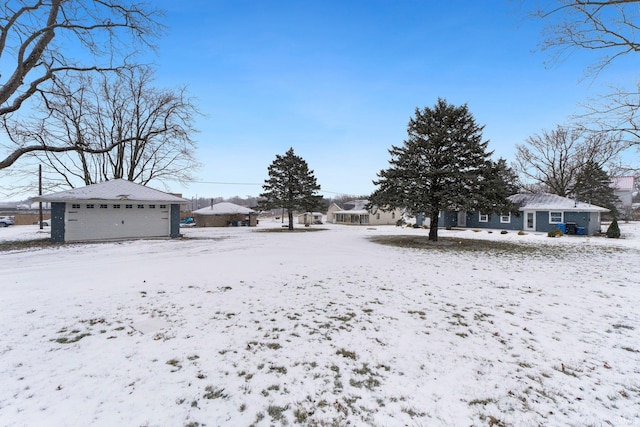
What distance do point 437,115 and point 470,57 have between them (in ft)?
14.8

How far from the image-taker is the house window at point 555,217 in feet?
76.0

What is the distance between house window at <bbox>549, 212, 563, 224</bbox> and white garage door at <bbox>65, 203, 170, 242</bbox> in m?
31.7

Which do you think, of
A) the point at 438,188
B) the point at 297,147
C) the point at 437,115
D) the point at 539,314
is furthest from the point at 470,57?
the point at 297,147

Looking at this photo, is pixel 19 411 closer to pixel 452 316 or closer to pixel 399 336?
pixel 399 336

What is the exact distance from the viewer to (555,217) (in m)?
23.4

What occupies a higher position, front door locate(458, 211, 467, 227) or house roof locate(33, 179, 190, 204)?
house roof locate(33, 179, 190, 204)

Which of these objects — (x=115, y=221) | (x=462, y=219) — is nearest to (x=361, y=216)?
(x=462, y=219)

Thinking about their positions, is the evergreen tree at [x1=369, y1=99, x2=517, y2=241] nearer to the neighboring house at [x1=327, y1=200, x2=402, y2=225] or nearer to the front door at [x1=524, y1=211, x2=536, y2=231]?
the front door at [x1=524, y1=211, x2=536, y2=231]

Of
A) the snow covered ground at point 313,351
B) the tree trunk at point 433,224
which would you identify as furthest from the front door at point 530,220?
the snow covered ground at point 313,351

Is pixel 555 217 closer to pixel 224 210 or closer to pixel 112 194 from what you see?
pixel 112 194

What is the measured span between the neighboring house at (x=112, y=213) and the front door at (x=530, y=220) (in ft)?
97.3

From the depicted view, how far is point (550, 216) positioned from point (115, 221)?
113 ft

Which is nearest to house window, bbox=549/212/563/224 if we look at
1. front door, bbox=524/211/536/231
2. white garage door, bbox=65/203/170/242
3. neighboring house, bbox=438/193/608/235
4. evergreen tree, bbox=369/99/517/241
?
neighboring house, bbox=438/193/608/235

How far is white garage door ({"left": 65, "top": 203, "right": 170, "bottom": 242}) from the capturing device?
666 inches
